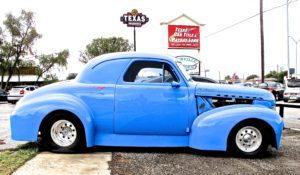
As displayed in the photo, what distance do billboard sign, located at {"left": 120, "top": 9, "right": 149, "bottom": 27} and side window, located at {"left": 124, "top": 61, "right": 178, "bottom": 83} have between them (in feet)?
63.3

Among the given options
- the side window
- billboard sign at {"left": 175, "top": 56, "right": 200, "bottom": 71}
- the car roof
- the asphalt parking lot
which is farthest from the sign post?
the asphalt parking lot

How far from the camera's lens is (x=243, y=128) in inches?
248

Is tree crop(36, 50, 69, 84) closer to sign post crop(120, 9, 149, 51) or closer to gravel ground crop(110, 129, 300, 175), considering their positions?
sign post crop(120, 9, 149, 51)

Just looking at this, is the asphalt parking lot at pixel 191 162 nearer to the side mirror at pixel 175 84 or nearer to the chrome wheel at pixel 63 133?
the chrome wheel at pixel 63 133

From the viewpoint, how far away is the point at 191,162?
5.75 m

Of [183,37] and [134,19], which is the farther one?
[134,19]

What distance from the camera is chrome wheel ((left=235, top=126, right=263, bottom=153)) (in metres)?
6.31

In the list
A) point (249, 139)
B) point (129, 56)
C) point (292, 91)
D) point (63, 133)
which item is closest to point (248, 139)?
point (249, 139)

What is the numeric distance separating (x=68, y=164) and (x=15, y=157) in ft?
3.24

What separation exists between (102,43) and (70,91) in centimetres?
6646

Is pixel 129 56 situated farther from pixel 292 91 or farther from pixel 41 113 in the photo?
pixel 292 91

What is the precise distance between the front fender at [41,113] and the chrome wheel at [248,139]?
259 centimetres

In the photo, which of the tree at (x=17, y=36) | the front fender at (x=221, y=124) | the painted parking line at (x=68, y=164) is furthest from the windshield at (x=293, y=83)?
the tree at (x=17, y=36)

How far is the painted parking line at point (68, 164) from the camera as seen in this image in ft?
16.4
